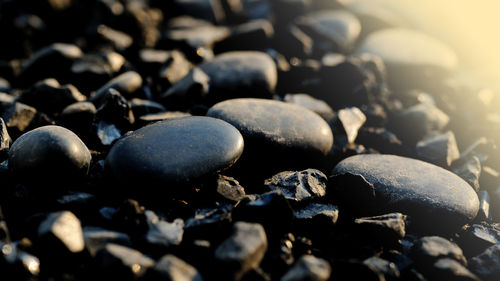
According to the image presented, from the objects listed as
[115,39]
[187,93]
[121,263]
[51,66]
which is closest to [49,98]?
[51,66]

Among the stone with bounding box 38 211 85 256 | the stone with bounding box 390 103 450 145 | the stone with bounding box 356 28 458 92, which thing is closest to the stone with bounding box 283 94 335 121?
the stone with bounding box 390 103 450 145

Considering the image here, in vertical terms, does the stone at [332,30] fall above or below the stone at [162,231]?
above

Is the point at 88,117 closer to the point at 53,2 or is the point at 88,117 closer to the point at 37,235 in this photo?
the point at 37,235

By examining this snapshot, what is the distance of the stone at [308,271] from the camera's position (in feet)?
4.79

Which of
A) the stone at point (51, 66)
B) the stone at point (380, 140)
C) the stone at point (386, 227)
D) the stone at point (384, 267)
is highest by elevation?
the stone at point (386, 227)

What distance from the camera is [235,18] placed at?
179 inches

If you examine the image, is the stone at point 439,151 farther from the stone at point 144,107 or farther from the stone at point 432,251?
the stone at point 144,107

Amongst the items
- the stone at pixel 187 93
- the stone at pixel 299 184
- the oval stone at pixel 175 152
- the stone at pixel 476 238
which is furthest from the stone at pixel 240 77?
the stone at pixel 476 238

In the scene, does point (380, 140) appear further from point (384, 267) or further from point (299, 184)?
point (384, 267)

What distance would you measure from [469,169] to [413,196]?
69cm

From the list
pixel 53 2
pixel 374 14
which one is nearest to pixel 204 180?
pixel 53 2

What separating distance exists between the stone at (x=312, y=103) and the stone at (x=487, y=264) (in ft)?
4.14

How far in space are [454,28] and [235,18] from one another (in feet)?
8.78

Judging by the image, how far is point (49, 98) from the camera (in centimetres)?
262
